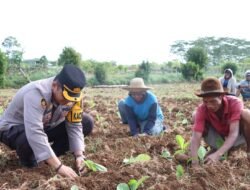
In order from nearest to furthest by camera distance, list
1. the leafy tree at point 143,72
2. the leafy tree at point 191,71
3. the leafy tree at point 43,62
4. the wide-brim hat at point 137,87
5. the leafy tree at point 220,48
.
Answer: the wide-brim hat at point 137,87
the leafy tree at point 143,72
the leafy tree at point 191,71
the leafy tree at point 43,62
the leafy tree at point 220,48

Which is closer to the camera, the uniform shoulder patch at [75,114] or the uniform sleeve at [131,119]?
the uniform shoulder patch at [75,114]

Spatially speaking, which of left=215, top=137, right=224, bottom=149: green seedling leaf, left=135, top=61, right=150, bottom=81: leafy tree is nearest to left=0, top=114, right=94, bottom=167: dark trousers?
left=215, top=137, right=224, bottom=149: green seedling leaf

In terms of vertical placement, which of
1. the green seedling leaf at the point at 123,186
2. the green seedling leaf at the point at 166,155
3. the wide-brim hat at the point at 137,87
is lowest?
the green seedling leaf at the point at 166,155

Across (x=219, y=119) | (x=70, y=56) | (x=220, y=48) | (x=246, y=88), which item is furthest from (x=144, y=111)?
(x=220, y=48)

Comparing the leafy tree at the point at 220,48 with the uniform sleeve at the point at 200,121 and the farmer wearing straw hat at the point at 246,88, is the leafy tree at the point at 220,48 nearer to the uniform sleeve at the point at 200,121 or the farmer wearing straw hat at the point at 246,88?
the farmer wearing straw hat at the point at 246,88

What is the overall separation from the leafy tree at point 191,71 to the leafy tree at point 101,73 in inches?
226

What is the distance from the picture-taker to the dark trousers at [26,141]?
3420 millimetres

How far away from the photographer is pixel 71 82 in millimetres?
2963

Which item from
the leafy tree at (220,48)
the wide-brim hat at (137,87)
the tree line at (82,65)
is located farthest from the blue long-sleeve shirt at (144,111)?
the leafy tree at (220,48)

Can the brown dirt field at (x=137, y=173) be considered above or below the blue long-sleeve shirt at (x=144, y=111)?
below

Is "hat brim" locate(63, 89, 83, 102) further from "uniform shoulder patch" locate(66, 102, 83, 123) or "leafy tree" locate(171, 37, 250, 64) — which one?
"leafy tree" locate(171, 37, 250, 64)

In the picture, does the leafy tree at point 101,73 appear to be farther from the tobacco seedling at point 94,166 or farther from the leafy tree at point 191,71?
the tobacco seedling at point 94,166

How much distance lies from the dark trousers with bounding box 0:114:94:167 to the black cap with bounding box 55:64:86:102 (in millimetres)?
636

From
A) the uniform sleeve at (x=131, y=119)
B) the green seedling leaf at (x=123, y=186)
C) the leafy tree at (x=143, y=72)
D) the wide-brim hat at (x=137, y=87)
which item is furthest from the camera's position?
the leafy tree at (x=143, y=72)
